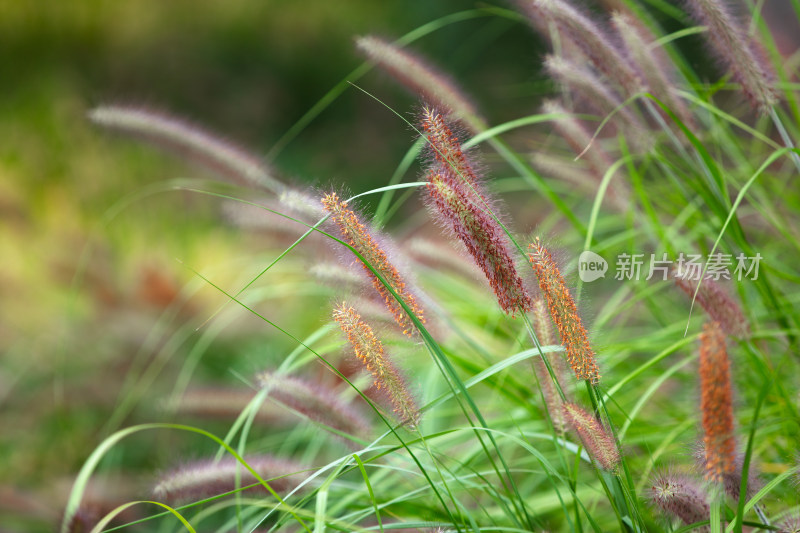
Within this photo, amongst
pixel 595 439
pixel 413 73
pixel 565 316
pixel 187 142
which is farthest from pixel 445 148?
pixel 187 142

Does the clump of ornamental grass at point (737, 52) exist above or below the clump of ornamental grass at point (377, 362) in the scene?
above

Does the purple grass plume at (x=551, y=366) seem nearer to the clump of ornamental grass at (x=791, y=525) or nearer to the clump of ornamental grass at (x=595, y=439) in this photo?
the clump of ornamental grass at (x=595, y=439)

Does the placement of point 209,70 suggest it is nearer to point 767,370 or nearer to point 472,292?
point 472,292

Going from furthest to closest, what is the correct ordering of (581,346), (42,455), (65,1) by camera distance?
(65,1)
(42,455)
(581,346)

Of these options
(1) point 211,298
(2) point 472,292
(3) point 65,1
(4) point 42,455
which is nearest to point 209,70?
(3) point 65,1

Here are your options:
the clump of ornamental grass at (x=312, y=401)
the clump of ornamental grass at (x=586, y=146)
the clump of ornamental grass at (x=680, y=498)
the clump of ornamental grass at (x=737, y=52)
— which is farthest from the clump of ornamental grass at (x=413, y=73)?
the clump of ornamental grass at (x=680, y=498)

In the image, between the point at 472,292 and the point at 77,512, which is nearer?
the point at 77,512

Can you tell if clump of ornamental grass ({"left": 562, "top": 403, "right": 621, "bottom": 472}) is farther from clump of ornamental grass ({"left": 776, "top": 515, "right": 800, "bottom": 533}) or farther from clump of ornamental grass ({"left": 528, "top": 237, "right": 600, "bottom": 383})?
clump of ornamental grass ({"left": 776, "top": 515, "right": 800, "bottom": 533})
